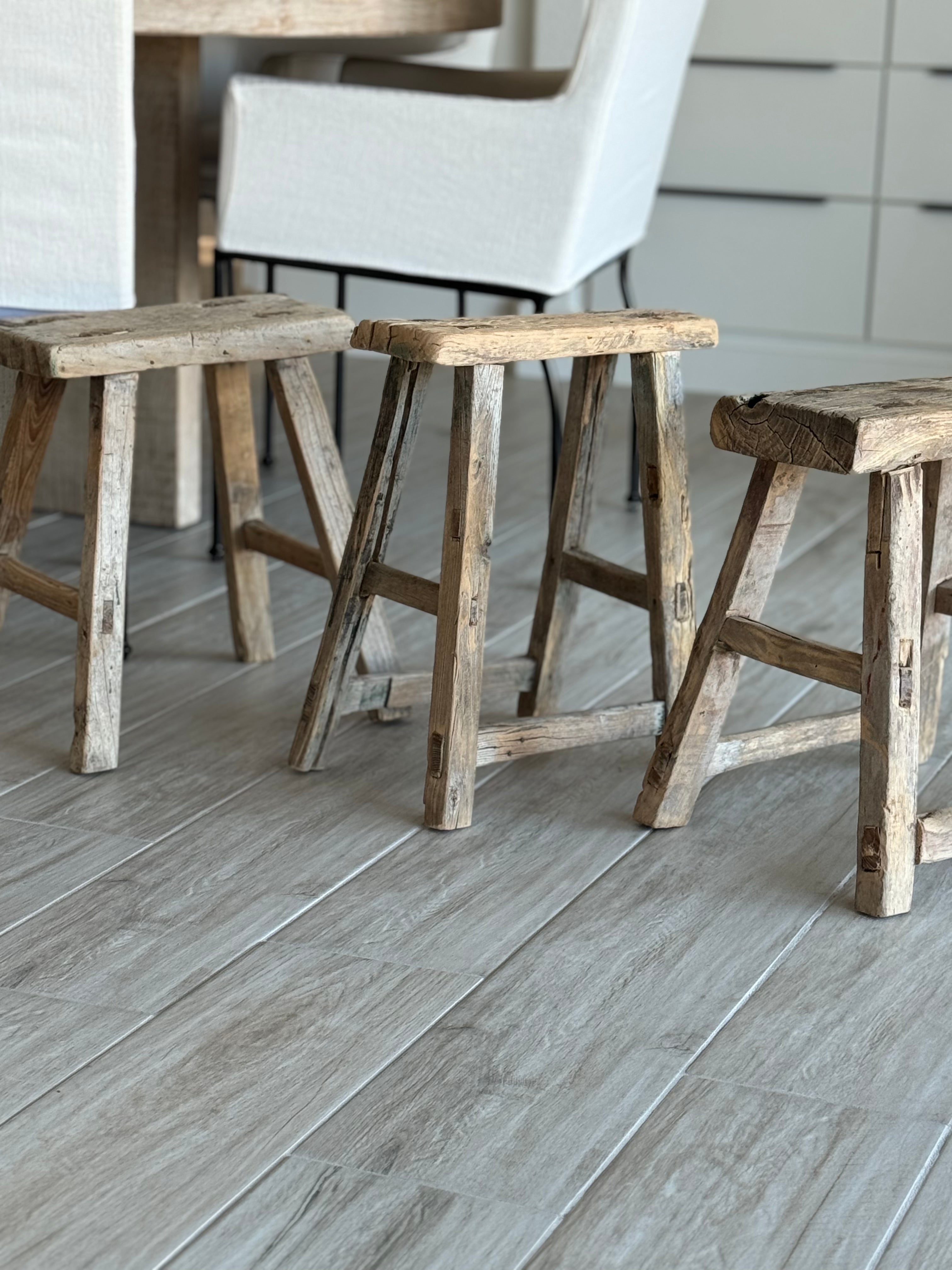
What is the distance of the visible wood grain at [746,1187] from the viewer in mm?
973

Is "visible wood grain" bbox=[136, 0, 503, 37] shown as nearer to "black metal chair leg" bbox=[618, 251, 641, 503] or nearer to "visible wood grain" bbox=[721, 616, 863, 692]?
"black metal chair leg" bbox=[618, 251, 641, 503]

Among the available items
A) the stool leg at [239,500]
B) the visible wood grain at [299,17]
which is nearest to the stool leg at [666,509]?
the stool leg at [239,500]

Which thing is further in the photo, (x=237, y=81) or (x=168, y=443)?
(x=168, y=443)

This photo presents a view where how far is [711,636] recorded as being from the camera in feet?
4.83

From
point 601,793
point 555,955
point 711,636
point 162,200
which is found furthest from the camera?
point 162,200

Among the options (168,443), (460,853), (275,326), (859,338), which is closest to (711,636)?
(460,853)

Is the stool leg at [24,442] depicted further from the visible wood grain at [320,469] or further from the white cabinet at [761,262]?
the white cabinet at [761,262]

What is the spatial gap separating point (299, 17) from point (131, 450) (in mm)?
692

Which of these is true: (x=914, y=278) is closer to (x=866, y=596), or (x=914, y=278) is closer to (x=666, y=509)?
(x=666, y=509)

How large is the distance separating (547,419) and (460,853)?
197 cm

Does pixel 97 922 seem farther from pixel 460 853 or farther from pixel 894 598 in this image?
pixel 894 598

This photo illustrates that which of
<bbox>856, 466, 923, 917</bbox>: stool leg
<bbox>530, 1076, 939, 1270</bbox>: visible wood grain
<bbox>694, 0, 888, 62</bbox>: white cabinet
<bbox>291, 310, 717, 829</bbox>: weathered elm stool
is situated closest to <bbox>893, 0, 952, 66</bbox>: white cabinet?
<bbox>694, 0, 888, 62</bbox>: white cabinet

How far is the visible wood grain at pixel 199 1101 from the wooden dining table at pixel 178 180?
1211mm

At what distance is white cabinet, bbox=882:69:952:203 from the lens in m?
3.31
